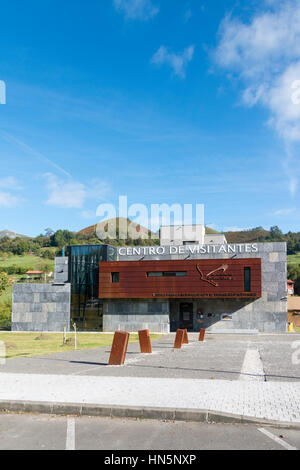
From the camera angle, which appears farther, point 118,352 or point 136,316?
point 136,316

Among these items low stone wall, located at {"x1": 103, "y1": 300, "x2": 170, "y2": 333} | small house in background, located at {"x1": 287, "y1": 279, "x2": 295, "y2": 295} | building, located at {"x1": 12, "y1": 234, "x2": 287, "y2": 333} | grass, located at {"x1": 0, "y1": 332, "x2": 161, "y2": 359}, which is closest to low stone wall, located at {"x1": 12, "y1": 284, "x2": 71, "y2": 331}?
building, located at {"x1": 12, "y1": 234, "x2": 287, "y2": 333}

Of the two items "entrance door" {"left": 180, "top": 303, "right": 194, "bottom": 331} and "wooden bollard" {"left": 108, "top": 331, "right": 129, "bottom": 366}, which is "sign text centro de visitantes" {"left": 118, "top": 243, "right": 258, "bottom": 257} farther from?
"wooden bollard" {"left": 108, "top": 331, "right": 129, "bottom": 366}

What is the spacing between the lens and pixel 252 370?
13.6 m

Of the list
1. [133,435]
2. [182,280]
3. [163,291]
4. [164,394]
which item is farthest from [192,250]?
[133,435]

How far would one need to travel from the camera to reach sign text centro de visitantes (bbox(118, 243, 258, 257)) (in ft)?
139

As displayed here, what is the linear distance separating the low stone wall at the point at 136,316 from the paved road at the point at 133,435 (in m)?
34.8

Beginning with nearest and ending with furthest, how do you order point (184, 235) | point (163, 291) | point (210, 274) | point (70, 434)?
point (70, 434), point (210, 274), point (163, 291), point (184, 235)

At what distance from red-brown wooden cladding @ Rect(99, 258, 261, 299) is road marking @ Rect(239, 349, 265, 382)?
22.9 metres

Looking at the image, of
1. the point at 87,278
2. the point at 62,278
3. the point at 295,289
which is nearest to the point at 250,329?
the point at 87,278

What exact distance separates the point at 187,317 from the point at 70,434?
37.1 m

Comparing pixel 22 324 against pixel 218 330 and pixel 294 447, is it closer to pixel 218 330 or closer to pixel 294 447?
pixel 218 330

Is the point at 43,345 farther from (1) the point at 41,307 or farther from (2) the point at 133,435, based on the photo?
(1) the point at 41,307

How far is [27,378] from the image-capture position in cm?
1182
